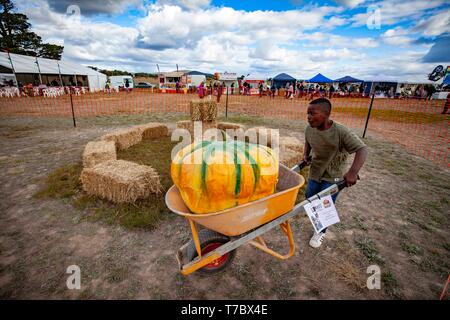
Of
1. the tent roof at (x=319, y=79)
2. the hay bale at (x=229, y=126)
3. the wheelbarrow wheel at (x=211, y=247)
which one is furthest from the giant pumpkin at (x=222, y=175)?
the tent roof at (x=319, y=79)

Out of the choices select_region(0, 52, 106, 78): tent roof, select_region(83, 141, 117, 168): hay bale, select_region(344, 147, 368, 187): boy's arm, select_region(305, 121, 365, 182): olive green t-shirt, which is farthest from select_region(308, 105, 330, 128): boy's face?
select_region(0, 52, 106, 78): tent roof

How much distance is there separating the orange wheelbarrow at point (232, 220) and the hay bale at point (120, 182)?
171 centimetres

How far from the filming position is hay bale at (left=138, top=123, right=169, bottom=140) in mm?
8427

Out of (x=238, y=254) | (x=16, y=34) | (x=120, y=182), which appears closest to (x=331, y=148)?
(x=238, y=254)

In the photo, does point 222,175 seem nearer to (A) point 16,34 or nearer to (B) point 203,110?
(B) point 203,110

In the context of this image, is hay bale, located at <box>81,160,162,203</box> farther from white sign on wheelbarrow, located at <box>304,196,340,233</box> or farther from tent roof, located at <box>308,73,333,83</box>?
tent roof, located at <box>308,73,333,83</box>

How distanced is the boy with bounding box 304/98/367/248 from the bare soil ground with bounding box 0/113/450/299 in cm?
60

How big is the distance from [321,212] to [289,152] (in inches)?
131

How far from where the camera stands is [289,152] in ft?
18.7

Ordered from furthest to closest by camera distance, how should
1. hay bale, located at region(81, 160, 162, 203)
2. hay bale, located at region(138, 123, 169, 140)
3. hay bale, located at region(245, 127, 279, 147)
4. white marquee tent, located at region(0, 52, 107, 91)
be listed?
white marquee tent, located at region(0, 52, 107, 91)
hay bale, located at region(138, 123, 169, 140)
hay bale, located at region(245, 127, 279, 147)
hay bale, located at region(81, 160, 162, 203)

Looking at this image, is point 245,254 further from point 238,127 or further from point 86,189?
point 238,127

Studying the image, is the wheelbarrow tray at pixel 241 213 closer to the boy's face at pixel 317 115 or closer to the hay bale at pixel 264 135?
the boy's face at pixel 317 115

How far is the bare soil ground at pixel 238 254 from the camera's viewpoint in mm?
2545
